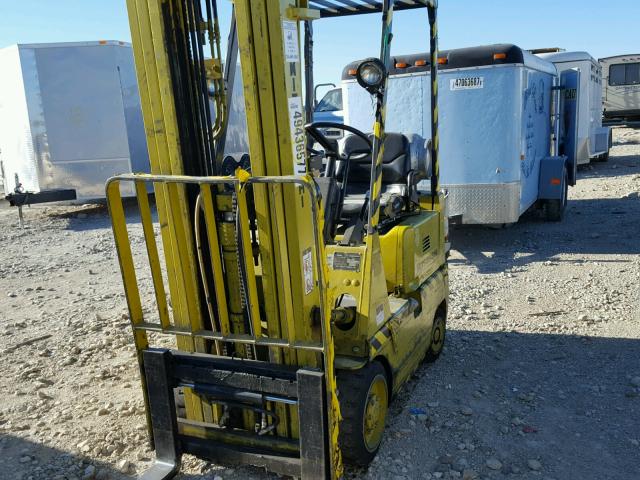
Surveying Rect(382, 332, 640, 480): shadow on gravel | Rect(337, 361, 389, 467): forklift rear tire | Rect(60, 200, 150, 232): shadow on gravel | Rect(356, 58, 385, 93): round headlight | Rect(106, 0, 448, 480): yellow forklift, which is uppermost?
Rect(356, 58, 385, 93): round headlight

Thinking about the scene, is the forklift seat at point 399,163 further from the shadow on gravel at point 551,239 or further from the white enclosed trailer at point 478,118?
the white enclosed trailer at point 478,118

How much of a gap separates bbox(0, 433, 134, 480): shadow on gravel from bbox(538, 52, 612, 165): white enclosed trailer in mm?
10737

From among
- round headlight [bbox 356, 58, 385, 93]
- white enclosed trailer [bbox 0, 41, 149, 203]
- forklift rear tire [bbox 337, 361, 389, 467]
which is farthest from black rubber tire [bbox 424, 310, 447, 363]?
white enclosed trailer [bbox 0, 41, 149, 203]

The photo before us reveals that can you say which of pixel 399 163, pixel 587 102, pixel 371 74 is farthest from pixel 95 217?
pixel 587 102

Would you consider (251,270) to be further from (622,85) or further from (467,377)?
(622,85)

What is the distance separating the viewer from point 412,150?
4.85m

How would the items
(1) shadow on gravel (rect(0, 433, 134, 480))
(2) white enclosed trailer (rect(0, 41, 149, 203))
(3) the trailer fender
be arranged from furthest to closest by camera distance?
(2) white enclosed trailer (rect(0, 41, 149, 203)), (3) the trailer fender, (1) shadow on gravel (rect(0, 433, 134, 480))

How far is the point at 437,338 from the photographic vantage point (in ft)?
16.1

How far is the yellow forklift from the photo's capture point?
2867mm

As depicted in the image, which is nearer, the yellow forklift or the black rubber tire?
the yellow forklift

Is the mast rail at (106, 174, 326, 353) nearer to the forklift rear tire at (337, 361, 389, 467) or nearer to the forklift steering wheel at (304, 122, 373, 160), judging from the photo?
the forklift rear tire at (337, 361, 389, 467)

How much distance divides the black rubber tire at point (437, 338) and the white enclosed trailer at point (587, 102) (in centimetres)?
817

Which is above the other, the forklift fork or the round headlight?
the round headlight

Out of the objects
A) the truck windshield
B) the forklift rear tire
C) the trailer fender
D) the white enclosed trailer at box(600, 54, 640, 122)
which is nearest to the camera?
the forklift rear tire
